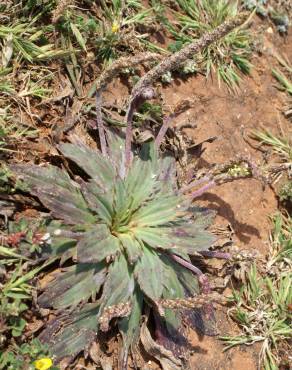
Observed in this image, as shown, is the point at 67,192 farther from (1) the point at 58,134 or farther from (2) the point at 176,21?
(2) the point at 176,21

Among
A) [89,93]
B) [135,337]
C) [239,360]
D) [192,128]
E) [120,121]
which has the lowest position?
[239,360]

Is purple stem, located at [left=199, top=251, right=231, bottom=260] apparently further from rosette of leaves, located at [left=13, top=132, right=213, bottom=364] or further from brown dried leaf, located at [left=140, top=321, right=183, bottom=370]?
brown dried leaf, located at [left=140, top=321, right=183, bottom=370]

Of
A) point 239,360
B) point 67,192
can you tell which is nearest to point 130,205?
point 67,192

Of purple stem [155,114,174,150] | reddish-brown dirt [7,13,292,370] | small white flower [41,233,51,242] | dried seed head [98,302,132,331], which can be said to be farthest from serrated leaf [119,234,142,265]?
reddish-brown dirt [7,13,292,370]

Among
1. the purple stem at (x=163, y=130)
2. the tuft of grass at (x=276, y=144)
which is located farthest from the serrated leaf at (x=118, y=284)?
the tuft of grass at (x=276, y=144)

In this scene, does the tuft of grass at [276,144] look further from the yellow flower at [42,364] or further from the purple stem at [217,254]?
the yellow flower at [42,364]

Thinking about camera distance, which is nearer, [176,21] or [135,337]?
[135,337]
